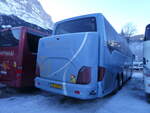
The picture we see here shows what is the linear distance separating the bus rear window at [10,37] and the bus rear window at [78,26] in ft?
4.45

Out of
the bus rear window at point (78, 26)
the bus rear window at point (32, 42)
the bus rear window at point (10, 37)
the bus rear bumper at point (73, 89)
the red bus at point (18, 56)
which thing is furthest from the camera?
the bus rear window at point (32, 42)

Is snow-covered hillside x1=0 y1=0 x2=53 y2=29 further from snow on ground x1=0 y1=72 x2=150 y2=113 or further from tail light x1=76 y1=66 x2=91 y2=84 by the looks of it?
tail light x1=76 y1=66 x2=91 y2=84

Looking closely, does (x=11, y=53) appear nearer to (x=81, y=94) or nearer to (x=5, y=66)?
(x=5, y=66)

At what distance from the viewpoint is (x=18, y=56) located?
14.3 feet

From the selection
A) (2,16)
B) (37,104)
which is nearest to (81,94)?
(37,104)

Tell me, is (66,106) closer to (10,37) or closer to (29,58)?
(29,58)

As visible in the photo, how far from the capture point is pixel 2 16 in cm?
1168

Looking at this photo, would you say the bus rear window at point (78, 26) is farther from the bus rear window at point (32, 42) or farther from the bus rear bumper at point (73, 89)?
the bus rear bumper at point (73, 89)

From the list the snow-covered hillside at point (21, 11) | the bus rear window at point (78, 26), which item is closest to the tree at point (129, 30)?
the snow-covered hillside at point (21, 11)

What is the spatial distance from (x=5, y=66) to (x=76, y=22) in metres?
3.01

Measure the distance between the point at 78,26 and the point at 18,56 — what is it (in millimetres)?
2204

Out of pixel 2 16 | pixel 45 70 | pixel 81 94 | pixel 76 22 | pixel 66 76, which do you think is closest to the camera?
pixel 81 94

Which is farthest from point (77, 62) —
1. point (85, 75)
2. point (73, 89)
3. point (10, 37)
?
point (10, 37)

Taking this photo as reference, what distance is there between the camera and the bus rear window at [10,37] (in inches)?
177
